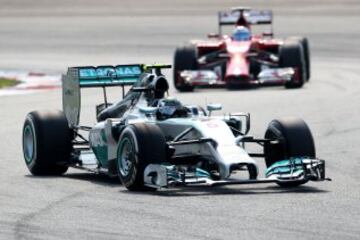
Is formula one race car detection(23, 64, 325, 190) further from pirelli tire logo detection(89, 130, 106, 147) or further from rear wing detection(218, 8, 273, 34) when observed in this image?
rear wing detection(218, 8, 273, 34)

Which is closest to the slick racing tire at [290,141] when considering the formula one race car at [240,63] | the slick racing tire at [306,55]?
the formula one race car at [240,63]

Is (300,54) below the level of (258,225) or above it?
above

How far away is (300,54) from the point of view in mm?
27578

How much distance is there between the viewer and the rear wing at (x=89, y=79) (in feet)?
49.2

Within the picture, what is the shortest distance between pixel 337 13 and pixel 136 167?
34.4m

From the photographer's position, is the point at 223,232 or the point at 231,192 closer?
the point at 223,232

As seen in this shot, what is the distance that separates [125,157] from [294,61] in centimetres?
1508

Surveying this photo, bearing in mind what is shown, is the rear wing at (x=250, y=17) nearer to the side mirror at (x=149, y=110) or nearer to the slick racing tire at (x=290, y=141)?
the side mirror at (x=149, y=110)

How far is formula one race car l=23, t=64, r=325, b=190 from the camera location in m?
12.2

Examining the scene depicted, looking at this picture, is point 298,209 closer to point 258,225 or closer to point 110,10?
point 258,225

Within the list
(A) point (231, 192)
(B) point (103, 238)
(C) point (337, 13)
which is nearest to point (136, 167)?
(A) point (231, 192)

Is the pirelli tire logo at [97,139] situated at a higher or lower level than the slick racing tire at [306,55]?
lower

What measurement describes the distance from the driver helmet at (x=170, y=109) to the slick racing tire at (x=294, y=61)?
14.1m

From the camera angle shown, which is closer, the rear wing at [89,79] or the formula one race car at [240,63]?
the rear wing at [89,79]
